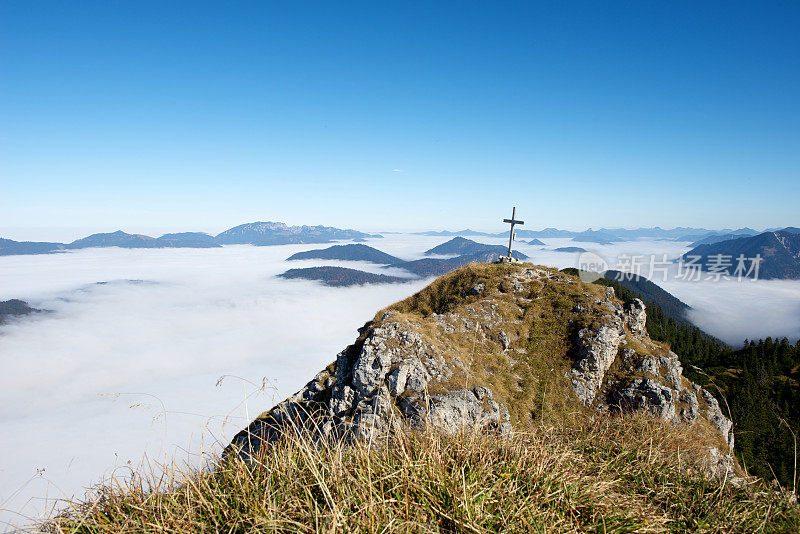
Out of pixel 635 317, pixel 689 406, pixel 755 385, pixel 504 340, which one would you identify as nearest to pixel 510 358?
pixel 504 340

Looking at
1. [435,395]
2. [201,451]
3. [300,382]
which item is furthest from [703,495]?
[300,382]

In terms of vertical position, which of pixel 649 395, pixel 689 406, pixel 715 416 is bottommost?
pixel 715 416

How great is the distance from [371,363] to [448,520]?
19.0 m

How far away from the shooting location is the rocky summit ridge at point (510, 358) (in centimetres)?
2044

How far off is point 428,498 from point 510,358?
2472 cm

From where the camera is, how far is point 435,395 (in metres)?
19.2

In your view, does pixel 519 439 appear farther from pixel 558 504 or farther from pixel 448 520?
pixel 448 520

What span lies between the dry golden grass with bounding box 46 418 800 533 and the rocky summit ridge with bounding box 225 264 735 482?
49.0 ft

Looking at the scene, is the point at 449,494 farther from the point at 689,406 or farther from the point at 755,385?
the point at 755,385

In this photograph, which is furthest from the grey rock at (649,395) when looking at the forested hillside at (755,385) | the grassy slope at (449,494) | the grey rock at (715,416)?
the grassy slope at (449,494)

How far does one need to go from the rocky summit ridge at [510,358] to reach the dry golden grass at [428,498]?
1495 centimetres

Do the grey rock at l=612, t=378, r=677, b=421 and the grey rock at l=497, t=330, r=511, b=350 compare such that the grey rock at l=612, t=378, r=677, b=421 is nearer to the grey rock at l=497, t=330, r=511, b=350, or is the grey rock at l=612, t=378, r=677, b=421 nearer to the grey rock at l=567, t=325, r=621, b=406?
the grey rock at l=567, t=325, r=621, b=406

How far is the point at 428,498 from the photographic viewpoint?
2.95 meters

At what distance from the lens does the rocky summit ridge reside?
20.4 m
